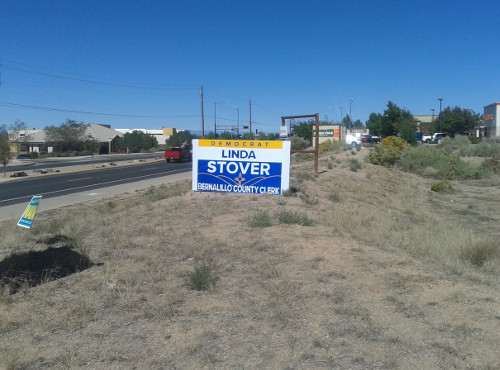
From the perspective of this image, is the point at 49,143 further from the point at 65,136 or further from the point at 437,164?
the point at 437,164

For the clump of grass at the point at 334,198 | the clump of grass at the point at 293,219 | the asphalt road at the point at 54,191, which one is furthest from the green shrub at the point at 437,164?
the clump of grass at the point at 293,219

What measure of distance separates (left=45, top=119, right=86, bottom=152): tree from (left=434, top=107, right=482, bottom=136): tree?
6795 cm

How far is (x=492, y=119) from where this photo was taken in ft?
254

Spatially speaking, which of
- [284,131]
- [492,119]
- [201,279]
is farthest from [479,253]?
[492,119]

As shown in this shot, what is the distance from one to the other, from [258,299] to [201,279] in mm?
970

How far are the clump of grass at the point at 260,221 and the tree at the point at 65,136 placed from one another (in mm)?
86080

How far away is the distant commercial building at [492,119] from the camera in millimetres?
75125

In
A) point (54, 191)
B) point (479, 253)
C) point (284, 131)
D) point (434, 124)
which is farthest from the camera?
point (434, 124)

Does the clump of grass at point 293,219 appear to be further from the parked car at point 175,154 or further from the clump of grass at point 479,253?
the parked car at point 175,154

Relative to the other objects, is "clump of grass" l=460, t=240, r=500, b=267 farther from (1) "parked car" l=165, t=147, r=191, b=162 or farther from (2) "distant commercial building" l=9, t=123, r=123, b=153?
(2) "distant commercial building" l=9, t=123, r=123, b=153

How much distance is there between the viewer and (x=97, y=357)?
5129 mm

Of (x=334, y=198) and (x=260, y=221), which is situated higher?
(x=260, y=221)

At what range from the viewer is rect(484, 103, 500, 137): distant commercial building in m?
75.1

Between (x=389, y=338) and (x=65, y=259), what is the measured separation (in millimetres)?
5922
